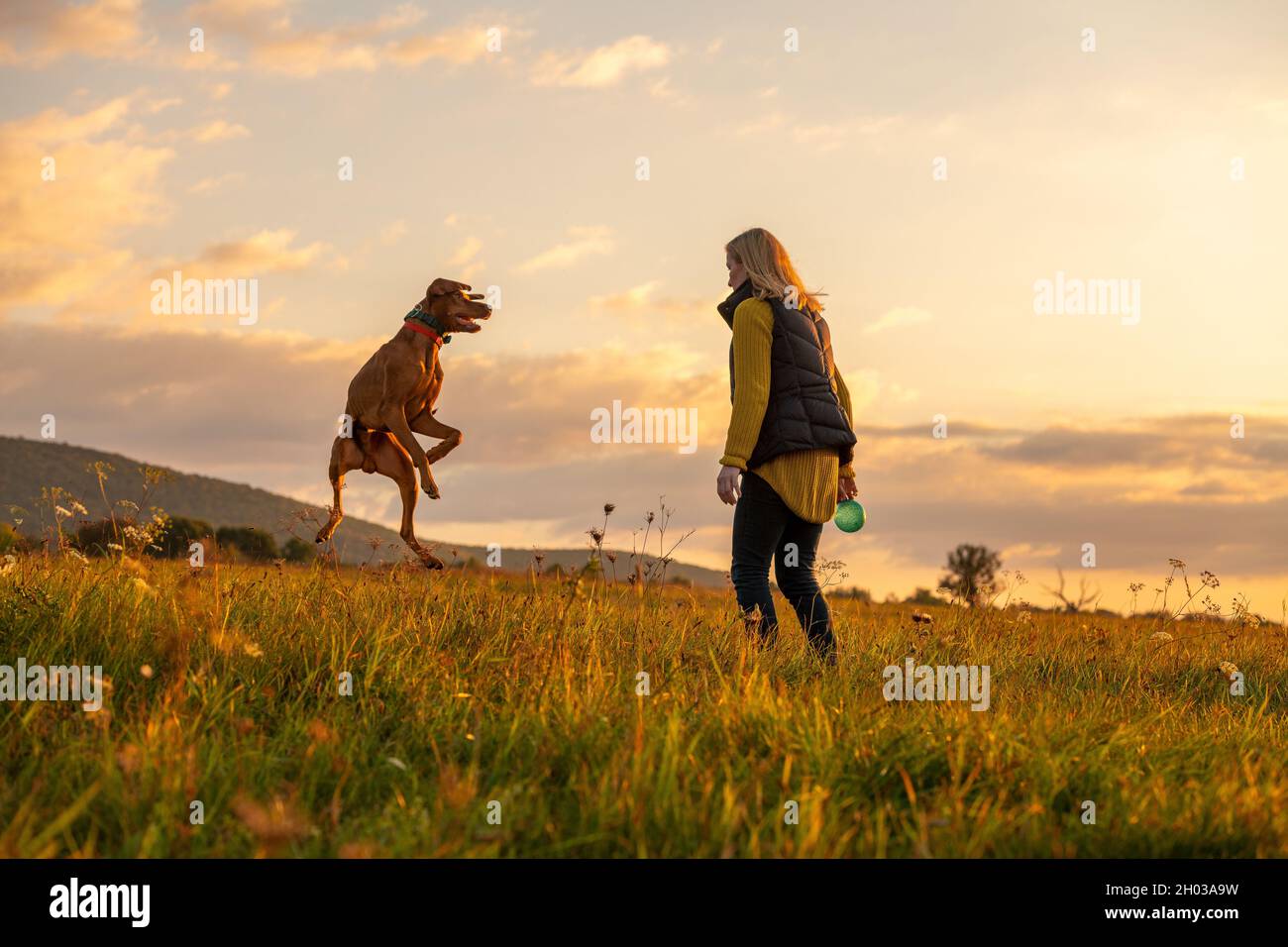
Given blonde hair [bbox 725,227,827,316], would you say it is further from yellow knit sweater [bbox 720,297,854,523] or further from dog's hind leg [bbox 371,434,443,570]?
dog's hind leg [bbox 371,434,443,570]

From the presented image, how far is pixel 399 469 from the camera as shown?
764 cm

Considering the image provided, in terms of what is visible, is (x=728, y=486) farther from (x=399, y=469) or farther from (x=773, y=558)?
(x=399, y=469)

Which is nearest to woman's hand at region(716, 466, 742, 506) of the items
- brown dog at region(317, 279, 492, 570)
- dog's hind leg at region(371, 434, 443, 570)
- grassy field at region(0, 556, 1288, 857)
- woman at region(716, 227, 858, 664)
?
woman at region(716, 227, 858, 664)

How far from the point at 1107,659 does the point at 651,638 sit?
4.29 meters

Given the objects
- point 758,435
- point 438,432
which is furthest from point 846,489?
point 438,432

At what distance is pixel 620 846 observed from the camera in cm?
322

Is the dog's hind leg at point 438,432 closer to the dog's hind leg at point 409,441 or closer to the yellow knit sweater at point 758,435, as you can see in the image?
the dog's hind leg at point 409,441

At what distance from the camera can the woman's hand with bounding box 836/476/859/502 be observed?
21.8ft

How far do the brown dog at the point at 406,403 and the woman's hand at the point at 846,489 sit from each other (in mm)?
2762

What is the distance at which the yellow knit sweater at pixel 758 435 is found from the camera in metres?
5.86

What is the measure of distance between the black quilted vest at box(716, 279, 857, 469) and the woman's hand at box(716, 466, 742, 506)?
28 cm

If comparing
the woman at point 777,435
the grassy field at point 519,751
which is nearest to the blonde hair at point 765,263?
the woman at point 777,435
